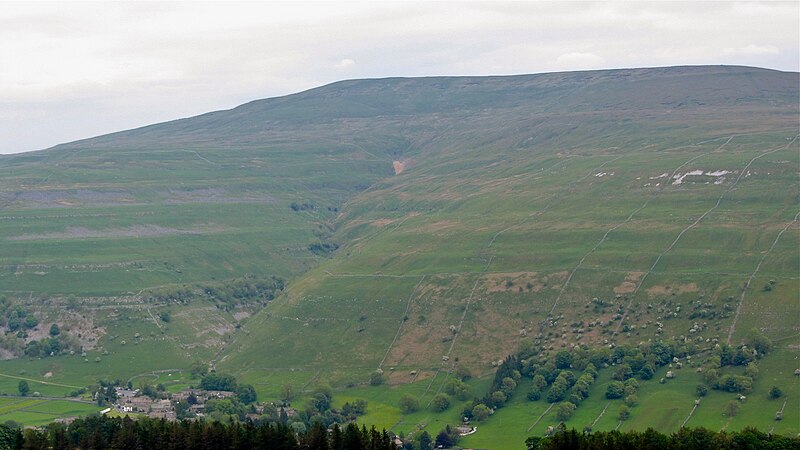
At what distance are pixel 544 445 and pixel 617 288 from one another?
9647 centimetres

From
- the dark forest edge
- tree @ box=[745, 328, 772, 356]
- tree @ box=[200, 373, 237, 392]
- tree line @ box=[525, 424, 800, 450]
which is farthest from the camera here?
tree @ box=[200, 373, 237, 392]

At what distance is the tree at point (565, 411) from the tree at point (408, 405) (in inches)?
898

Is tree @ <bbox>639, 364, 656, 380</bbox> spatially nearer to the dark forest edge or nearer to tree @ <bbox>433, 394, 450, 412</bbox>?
tree @ <bbox>433, 394, 450, 412</bbox>

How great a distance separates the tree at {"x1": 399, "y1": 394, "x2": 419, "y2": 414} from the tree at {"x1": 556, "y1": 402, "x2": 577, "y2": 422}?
22.8 metres

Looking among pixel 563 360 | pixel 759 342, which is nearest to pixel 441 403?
pixel 563 360

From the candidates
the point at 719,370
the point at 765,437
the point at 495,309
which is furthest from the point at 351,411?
the point at 765,437

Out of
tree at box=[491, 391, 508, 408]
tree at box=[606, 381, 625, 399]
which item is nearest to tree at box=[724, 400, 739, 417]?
tree at box=[606, 381, 625, 399]

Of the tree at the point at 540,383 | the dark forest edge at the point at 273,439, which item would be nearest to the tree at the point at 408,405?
the tree at the point at 540,383

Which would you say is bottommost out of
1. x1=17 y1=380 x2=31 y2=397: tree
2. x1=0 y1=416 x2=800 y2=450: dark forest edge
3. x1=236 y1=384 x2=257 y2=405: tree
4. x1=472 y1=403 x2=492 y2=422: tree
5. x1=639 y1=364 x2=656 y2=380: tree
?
x1=472 y1=403 x2=492 y2=422: tree

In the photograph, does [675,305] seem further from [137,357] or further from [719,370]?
[137,357]

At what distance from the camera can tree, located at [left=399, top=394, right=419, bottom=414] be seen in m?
158

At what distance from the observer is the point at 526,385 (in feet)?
539

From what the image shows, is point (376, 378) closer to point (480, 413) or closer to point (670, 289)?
point (480, 413)

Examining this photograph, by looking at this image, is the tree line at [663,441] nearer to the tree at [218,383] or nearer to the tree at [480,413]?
the tree at [480,413]
